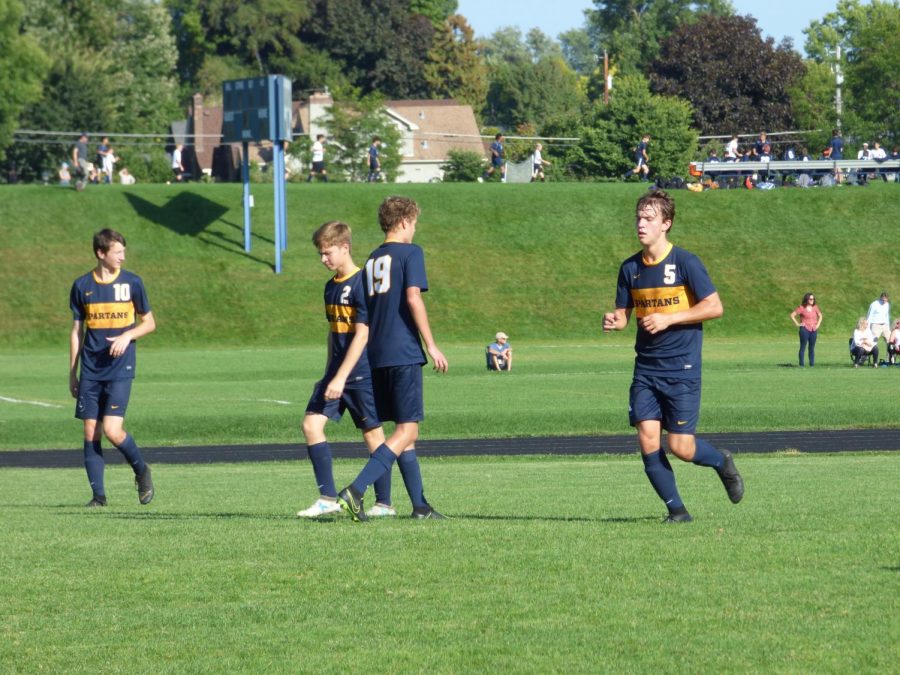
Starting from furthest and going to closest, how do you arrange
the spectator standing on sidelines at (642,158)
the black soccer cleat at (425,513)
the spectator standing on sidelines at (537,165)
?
the spectator standing on sidelines at (537,165), the spectator standing on sidelines at (642,158), the black soccer cleat at (425,513)

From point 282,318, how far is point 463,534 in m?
41.0

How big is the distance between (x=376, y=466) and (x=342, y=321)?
1.12 meters

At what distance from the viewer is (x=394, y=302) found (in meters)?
9.05

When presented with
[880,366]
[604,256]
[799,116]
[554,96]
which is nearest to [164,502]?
[880,366]

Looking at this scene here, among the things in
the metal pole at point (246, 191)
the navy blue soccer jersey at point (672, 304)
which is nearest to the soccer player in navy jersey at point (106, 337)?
the navy blue soccer jersey at point (672, 304)

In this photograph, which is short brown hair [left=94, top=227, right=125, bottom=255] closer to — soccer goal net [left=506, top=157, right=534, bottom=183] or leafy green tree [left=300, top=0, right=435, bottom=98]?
soccer goal net [left=506, top=157, right=534, bottom=183]

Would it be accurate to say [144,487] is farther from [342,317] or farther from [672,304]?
[672,304]

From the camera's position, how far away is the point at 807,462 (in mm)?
16281

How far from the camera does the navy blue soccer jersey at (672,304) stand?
885cm

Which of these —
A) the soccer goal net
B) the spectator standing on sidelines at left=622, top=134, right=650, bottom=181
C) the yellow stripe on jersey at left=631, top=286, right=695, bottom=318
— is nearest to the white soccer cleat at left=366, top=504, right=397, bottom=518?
the yellow stripe on jersey at left=631, top=286, right=695, bottom=318

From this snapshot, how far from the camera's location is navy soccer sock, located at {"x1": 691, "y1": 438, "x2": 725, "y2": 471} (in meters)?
9.09

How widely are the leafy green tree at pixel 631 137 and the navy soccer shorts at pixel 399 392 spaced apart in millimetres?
56325

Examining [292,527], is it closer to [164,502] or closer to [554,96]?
[164,502]

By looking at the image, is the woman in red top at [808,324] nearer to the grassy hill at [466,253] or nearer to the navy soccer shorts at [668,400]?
the grassy hill at [466,253]
